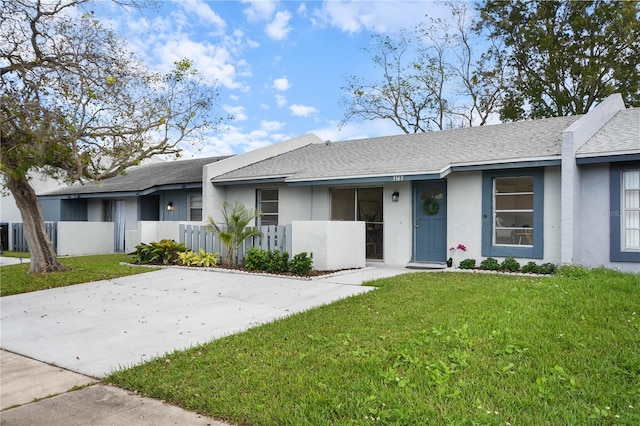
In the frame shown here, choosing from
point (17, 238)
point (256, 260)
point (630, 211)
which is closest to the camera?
point (630, 211)

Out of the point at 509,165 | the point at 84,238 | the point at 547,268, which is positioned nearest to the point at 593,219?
the point at 547,268

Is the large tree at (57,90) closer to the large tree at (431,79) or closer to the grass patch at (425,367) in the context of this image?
the grass patch at (425,367)

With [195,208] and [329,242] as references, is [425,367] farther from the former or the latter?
[195,208]

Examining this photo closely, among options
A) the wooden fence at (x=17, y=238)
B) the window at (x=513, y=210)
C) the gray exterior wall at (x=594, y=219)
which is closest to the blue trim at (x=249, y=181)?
the window at (x=513, y=210)

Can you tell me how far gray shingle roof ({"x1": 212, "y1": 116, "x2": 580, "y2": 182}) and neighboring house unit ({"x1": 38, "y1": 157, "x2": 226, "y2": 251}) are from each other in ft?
8.15

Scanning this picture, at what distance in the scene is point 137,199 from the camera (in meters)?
19.1

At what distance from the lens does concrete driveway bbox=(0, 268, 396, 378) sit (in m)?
5.55

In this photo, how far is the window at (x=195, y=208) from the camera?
17469 mm

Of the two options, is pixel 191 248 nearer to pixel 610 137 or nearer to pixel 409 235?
pixel 409 235

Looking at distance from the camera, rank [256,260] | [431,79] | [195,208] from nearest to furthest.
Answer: [256,260], [195,208], [431,79]

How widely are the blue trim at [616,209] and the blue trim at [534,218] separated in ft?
4.44

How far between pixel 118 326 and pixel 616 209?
1003 centimetres

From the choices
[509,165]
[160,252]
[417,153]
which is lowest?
[160,252]

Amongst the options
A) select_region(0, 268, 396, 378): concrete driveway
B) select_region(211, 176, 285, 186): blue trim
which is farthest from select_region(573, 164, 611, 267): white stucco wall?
select_region(211, 176, 285, 186): blue trim
